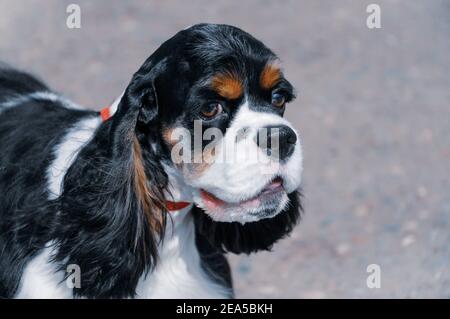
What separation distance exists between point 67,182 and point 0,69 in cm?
138

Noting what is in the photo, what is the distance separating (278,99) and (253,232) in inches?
30.7

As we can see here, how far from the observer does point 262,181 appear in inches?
127

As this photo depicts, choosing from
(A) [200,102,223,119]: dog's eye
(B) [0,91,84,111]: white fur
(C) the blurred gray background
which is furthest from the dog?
(C) the blurred gray background

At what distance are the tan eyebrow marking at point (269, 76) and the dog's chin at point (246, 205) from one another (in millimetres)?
369

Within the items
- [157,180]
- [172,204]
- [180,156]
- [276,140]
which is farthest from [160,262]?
[276,140]

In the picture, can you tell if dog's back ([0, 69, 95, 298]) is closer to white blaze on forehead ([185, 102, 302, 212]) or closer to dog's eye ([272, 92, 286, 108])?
white blaze on forehead ([185, 102, 302, 212])

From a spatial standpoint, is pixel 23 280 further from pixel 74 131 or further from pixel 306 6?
pixel 306 6

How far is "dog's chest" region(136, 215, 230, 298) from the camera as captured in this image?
12.1 ft

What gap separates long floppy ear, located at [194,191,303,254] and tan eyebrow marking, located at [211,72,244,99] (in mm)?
740

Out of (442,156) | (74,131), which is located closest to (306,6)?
(442,156)

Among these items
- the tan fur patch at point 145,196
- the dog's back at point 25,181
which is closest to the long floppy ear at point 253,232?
the tan fur patch at point 145,196

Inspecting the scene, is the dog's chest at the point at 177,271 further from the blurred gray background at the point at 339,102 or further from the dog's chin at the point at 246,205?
the blurred gray background at the point at 339,102

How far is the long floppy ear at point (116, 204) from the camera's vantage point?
134 inches

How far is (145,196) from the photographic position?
3490 millimetres
